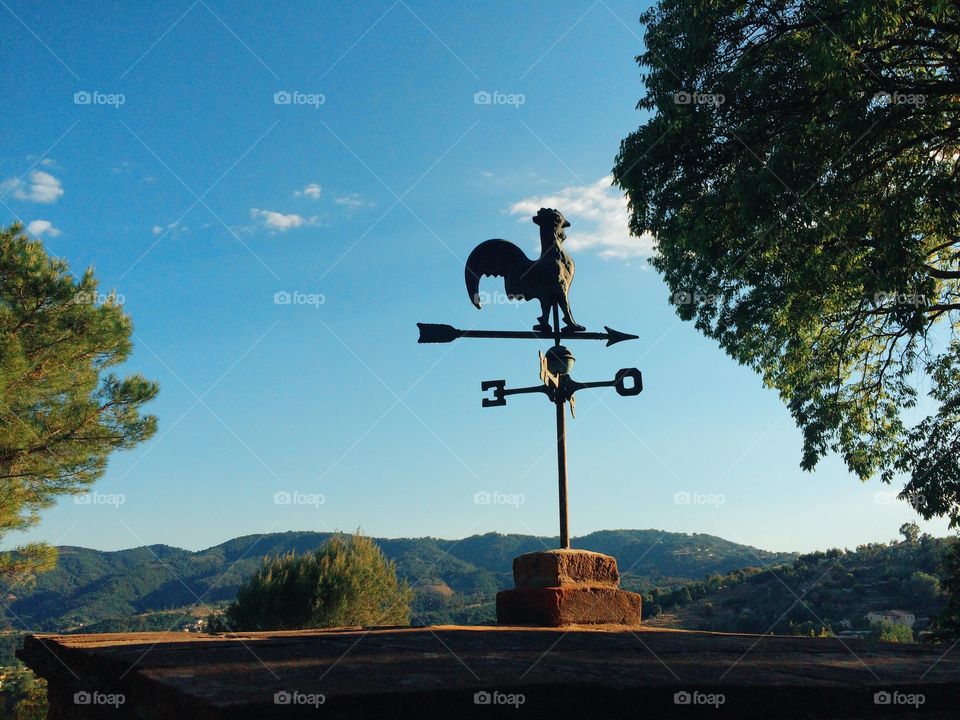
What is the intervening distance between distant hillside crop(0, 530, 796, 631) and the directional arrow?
206 ft

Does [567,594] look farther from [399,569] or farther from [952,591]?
[399,569]

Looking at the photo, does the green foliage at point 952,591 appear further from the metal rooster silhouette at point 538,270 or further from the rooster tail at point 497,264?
the rooster tail at point 497,264

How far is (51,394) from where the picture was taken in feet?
45.0

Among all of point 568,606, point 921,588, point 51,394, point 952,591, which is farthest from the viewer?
point 921,588

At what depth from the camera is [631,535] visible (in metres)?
83.8

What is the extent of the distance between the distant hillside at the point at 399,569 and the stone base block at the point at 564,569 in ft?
206

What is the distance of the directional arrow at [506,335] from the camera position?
183 inches

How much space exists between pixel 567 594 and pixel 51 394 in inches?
521

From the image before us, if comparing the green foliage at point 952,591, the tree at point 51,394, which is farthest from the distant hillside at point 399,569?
the green foliage at point 952,591

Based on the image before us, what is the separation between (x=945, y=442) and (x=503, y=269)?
783 cm

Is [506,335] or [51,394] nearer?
[506,335]

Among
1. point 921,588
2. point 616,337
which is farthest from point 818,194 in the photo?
point 921,588

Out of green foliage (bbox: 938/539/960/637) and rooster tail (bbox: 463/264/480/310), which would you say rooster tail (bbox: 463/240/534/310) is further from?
green foliage (bbox: 938/539/960/637)

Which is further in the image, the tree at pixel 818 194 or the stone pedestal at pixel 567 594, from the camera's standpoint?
the tree at pixel 818 194
